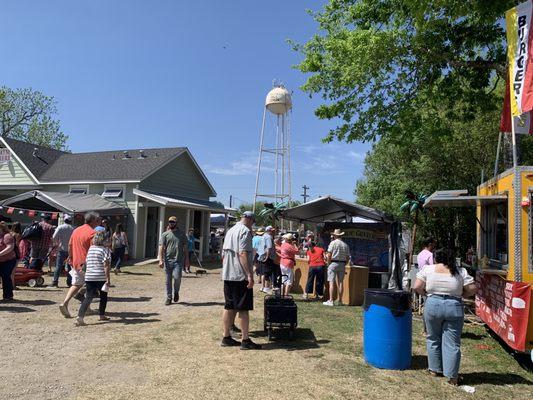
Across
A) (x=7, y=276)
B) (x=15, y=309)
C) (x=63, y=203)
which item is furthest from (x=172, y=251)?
(x=63, y=203)

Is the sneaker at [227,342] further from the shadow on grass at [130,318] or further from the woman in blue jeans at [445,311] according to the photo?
the woman in blue jeans at [445,311]

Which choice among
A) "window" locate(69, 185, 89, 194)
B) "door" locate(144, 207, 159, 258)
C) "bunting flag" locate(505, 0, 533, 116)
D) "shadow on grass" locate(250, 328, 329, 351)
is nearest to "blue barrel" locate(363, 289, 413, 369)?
"shadow on grass" locate(250, 328, 329, 351)

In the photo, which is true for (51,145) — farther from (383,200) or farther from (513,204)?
(513,204)

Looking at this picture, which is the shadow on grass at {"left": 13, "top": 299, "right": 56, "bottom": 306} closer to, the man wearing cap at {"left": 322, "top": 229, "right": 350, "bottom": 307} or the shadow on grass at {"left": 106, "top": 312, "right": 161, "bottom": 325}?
the shadow on grass at {"left": 106, "top": 312, "right": 161, "bottom": 325}

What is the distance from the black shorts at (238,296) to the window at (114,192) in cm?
1587

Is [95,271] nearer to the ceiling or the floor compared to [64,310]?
nearer to the ceiling

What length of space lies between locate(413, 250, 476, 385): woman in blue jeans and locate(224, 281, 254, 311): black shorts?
231 cm

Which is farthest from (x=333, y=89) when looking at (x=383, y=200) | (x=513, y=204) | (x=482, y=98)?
(x=383, y=200)

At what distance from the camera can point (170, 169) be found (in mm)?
22891

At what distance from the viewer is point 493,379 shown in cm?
527

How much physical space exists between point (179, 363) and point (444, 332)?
318cm

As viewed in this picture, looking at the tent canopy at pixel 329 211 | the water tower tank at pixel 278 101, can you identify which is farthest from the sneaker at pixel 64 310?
the water tower tank at pixel 278 101

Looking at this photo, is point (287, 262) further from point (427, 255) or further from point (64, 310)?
point (64, 310)

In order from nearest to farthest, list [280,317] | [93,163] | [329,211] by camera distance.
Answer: [280,317]
[329,211]
[93,163]
